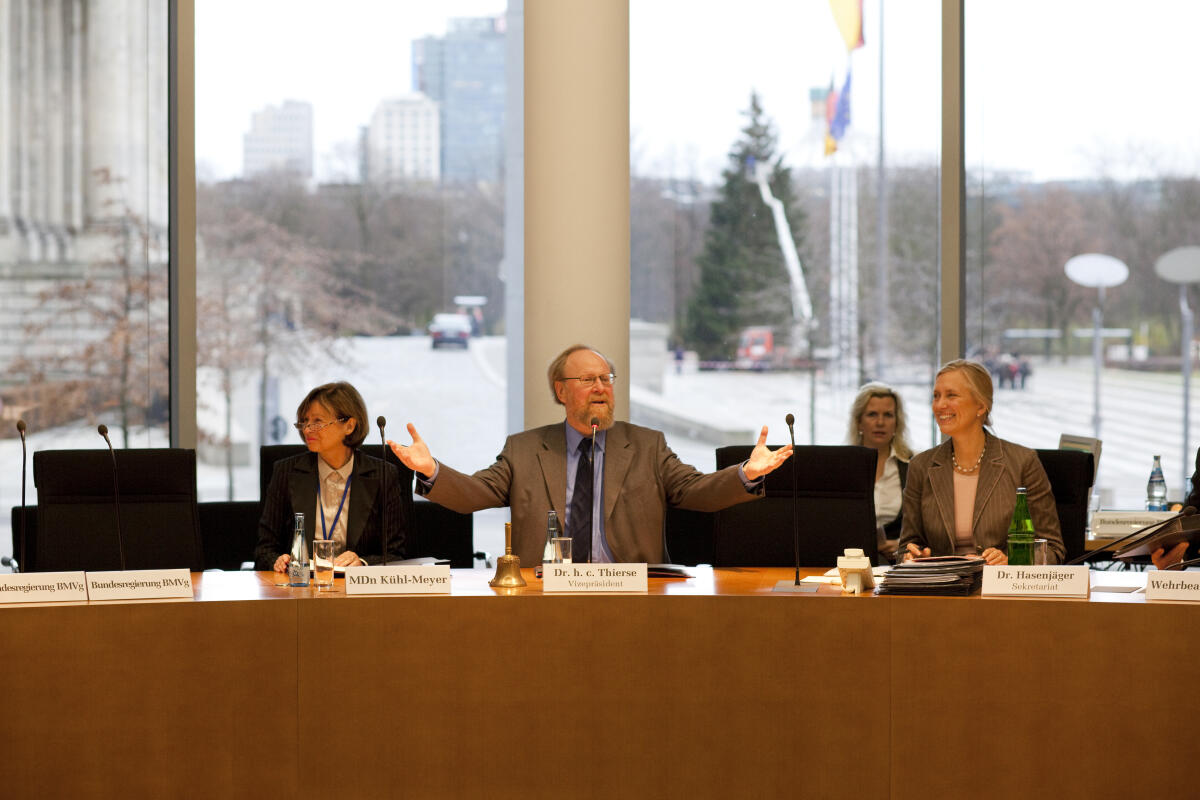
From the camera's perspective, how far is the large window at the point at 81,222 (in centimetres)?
510

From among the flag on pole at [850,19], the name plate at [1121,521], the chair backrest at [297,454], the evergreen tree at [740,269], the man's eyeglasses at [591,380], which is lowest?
the name plate at [1121,521]

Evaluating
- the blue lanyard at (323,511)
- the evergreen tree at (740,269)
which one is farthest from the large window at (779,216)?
the blue lanyard at (323,511)

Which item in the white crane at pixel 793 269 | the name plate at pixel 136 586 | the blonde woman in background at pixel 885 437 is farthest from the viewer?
the white crane at pixel 793 269

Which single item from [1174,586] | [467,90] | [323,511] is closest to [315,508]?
[323,511]

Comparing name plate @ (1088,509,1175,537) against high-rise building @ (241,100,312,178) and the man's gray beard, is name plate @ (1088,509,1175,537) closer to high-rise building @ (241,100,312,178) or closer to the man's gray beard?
the man's gray beard

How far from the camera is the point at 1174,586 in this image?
2594mm

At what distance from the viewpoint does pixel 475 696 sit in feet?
8.78

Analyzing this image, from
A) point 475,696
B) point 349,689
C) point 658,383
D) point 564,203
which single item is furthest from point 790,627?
point 658,383

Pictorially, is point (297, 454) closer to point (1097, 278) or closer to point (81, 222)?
point (81, 222)

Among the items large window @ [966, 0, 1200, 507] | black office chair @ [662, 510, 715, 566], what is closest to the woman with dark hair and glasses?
black office chair @ [662, 510, 715, 566]

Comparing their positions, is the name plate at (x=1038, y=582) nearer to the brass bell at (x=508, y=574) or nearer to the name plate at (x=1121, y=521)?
the brass bell at (x=508, y=574)

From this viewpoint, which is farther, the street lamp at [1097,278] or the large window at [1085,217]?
the street lamp at [1097,278]

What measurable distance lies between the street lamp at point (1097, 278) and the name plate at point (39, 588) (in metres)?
4.46

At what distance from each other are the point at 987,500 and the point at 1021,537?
511mm
